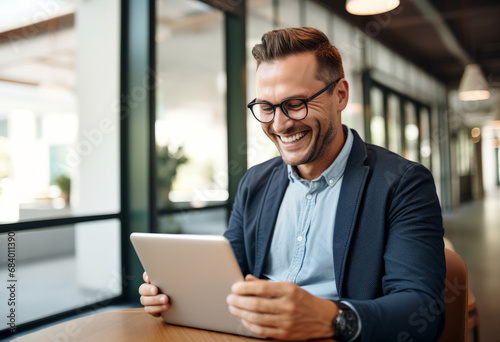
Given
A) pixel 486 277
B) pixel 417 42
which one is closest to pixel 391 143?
pixel 417 42

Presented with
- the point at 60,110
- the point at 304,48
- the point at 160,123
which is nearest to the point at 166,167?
the point at 160,123

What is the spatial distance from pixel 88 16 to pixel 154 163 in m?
1.59

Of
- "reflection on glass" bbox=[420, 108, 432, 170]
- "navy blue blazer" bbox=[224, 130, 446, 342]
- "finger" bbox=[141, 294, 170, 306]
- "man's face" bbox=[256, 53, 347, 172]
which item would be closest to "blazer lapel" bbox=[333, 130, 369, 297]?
"navy blue blazer" bbox=[224, 130, 446, 342]

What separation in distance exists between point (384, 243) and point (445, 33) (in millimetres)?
3645

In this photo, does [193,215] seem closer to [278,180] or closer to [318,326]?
[278,180]

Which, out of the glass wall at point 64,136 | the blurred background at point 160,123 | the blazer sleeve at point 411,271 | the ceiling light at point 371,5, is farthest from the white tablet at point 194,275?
the ceiling light at point 371,5

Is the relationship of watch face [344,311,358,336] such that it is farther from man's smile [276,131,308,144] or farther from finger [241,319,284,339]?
man's smile [276,131,308,144]

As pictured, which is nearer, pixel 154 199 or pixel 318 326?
pixel 318 326

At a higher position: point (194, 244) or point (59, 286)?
point (194, 244)

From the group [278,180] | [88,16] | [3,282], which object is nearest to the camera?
[278,180]

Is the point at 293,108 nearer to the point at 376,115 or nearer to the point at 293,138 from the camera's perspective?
the point at 293,138

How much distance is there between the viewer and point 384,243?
1.29 meters

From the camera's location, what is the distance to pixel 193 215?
14.2 feet

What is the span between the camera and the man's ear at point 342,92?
1513mm
